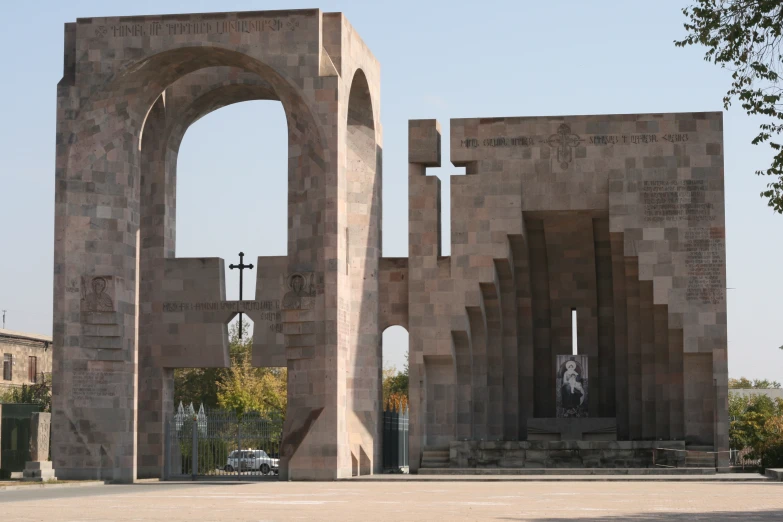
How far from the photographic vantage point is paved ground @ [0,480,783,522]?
16.1 m

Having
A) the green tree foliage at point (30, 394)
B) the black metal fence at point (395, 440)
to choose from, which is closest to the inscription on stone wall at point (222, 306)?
the black metal fence at point (395, 440)

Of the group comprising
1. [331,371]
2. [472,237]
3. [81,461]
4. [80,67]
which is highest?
[80,67]

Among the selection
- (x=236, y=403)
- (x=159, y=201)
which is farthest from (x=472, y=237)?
(x=236, y=403)

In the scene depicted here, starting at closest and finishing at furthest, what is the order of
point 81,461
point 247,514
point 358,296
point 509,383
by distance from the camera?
point 247,514 < point 81,461 < point 358,296 < point 509,383

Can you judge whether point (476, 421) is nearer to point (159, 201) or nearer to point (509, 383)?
point (509, 383)

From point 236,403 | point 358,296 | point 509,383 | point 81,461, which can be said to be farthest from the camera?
point 236,403

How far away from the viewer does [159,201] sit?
36875 millimetres

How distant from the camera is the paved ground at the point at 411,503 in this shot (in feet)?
52.9

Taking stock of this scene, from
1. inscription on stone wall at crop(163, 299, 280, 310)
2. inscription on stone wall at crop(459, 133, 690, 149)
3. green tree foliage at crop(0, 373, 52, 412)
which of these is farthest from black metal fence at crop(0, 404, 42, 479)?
green tree foliage at crop(0, 373, 52, 412)

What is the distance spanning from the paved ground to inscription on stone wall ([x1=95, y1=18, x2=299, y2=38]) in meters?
11.9

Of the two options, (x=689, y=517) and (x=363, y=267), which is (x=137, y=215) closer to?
(x=363, y=267)

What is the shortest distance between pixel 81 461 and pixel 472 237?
1198cm

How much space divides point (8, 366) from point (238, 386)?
455 inches

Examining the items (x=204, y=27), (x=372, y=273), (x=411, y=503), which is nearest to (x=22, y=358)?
(x=372, y=273)
